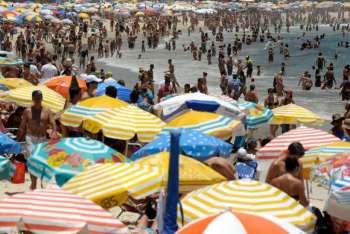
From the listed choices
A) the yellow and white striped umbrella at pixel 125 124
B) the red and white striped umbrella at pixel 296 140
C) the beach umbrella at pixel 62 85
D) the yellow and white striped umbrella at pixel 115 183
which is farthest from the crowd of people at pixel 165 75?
the yellow and white striped umbrella at pixel 115 183

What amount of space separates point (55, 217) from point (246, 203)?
148 centimetres

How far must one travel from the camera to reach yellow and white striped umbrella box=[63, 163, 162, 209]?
19.3 feet

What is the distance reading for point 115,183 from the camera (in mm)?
5992

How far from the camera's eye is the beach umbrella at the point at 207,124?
946cm

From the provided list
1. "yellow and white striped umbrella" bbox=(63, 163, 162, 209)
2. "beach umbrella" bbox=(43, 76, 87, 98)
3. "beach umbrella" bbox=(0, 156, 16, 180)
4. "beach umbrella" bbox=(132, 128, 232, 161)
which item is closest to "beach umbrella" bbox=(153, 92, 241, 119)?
"beach umbrella" bbox=(43, 76, 87, 98)

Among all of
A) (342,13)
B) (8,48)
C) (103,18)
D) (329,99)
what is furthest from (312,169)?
(342,13)

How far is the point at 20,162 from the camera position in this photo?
33.1 ft

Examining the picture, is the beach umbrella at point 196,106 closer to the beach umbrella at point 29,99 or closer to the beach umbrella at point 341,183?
the beach umbrella at point 29,99

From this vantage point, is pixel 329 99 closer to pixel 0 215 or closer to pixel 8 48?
pixel 8 48

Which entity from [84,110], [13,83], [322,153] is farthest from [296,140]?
[13,83]

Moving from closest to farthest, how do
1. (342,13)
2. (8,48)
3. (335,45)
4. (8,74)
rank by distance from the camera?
(8,74)
(8,48)
(335,45)
(342,13)

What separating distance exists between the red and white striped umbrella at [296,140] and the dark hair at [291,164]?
1.50 m

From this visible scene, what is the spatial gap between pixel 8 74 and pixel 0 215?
36.9ft

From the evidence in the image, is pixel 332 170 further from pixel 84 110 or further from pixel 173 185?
pixel 84 110
